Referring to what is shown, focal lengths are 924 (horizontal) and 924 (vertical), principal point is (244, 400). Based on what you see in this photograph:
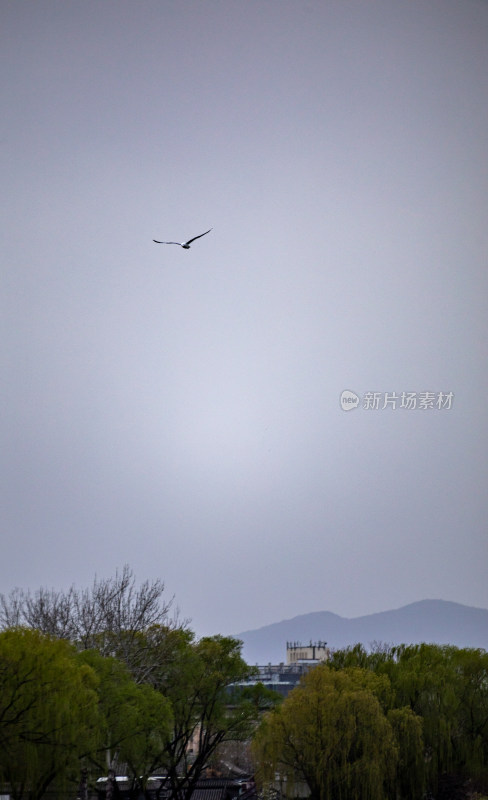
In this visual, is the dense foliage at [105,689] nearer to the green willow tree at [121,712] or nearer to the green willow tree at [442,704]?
the green willow tree at [121,712]

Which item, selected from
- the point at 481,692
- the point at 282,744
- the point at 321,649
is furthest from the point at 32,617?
the point at 321,649

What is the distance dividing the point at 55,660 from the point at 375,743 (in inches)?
534

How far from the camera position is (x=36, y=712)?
2317 centimetres

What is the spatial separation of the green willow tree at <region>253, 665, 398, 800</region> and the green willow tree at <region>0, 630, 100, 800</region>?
10.3 metres

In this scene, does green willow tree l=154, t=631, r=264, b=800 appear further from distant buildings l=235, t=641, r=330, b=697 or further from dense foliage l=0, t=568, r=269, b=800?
distant buildings l=235, t=641, r=330, b=697

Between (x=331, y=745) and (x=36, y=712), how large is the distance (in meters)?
12.8

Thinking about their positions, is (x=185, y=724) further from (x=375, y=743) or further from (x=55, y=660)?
(x=55, y=660)

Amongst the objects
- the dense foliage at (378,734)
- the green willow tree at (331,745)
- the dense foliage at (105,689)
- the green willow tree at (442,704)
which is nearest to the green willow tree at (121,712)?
the dense foliage at (105,689)

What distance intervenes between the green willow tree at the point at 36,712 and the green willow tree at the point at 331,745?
10314 millimetres

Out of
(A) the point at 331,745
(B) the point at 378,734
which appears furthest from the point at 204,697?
(B) the point at 378,734

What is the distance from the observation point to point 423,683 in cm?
3759

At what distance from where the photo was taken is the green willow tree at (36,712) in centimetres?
2289

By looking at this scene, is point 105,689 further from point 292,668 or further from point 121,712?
point 292,668

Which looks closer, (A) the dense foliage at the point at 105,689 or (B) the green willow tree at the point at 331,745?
(A) the dense foliage at the point at 105,689
